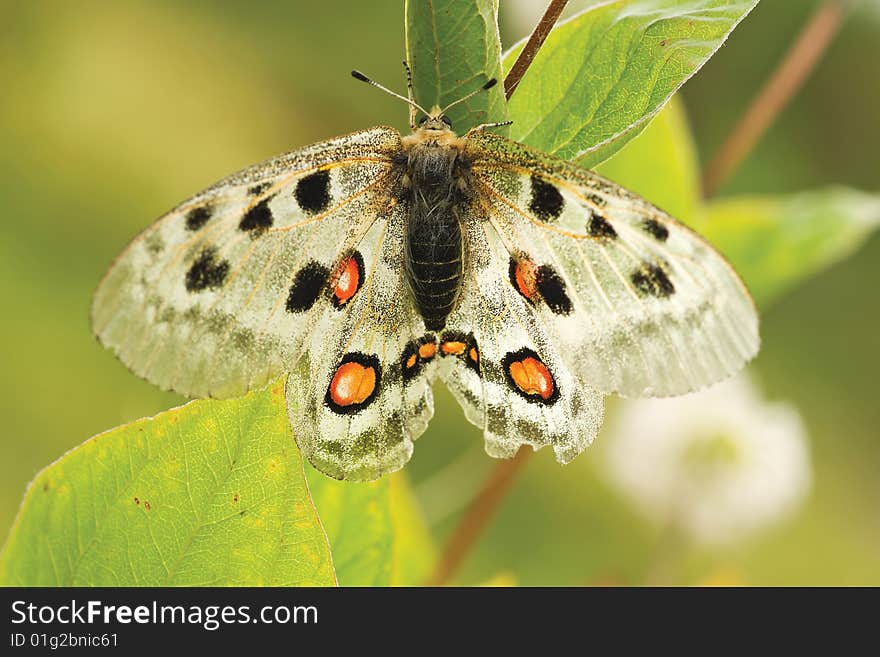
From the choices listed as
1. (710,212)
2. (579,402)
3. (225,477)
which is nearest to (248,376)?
(225,477)

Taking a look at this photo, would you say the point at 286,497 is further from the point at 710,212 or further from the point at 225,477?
the point at 710,212

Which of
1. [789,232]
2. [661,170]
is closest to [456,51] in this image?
[661,170]

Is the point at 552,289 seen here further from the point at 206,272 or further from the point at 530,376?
the point at 206,272

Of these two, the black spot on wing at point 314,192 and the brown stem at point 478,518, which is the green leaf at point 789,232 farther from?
the black spot on wing at point 314,192

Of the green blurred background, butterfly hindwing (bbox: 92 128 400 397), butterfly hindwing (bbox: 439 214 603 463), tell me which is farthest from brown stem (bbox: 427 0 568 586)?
the green blurred background

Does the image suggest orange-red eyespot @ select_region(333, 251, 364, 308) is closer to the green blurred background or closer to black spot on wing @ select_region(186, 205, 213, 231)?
black spot on wing @ select_region(186, 205, 213, 231)

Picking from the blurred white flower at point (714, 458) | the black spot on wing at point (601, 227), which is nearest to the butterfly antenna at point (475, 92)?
the black spot on wing at point (601, 227)
